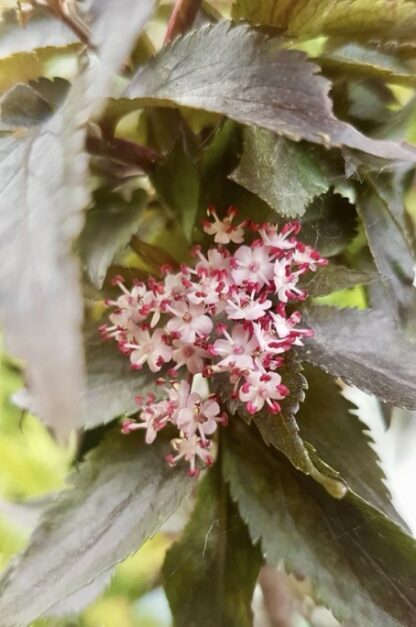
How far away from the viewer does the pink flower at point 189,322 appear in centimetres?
28

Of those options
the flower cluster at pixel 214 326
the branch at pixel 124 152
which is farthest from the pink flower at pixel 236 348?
the branch at pixel 124 152

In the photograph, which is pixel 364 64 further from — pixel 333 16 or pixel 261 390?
pixel 261 390

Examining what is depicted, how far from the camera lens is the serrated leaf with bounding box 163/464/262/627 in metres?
0.32

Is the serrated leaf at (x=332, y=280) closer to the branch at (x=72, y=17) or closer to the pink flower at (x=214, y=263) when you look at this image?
the pink flower at (x=214, y=263)

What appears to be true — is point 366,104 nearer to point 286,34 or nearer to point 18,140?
point 286,34

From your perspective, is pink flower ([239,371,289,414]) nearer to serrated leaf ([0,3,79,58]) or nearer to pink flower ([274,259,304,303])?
pink flower ([274,259,304,303])

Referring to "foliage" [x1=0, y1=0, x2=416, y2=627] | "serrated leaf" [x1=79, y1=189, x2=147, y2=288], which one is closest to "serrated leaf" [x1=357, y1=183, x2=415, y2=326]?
"foliage" [x1=0, y1=0, x2=416, y2=627]

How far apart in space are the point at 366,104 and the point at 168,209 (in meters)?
0.11

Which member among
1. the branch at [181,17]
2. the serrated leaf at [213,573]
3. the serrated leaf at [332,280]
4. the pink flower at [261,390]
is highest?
the branch at [181,17]

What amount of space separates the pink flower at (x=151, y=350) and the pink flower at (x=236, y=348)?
0.03 metres

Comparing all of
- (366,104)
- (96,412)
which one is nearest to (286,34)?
(366,104)

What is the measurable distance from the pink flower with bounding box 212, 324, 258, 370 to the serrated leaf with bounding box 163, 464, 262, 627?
91mm

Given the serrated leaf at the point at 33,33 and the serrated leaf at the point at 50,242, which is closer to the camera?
the serrated leaf at the point at 50,242

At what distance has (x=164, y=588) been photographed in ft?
1.07
